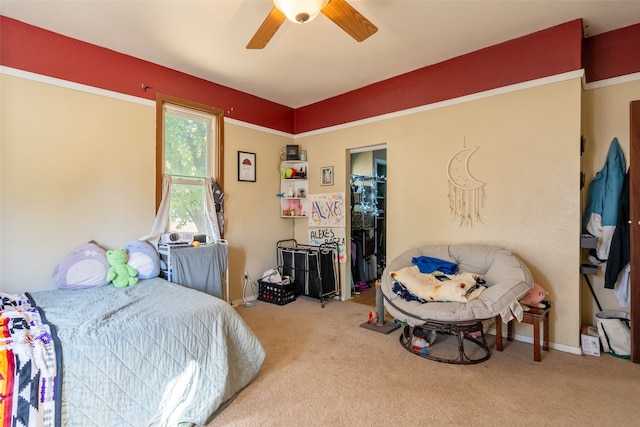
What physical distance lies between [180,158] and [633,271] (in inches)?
165

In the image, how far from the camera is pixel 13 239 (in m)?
2.44

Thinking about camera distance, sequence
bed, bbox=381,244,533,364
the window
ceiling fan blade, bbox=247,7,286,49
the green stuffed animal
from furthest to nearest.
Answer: the window < the green stuffed animal < bed, bbox=381,244,533,364 < ceiling fan blade, bbox=247,7,286,49

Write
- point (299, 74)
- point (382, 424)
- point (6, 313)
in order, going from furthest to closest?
point (299, 74), point (6, 313), point (382, 424)

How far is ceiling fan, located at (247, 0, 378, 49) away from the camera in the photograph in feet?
5.46

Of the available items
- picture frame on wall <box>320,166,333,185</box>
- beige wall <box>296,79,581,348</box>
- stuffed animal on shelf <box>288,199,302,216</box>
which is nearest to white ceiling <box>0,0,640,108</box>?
beige wall <box>296,79,581,348</box>

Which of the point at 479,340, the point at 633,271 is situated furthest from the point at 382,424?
the point at 633,271

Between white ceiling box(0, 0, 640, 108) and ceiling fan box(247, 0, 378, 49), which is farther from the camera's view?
white ceiling box(0, 0, 640, 108)

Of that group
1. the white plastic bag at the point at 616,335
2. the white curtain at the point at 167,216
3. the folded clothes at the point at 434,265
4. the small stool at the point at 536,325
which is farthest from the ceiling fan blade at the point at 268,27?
the white plastic bag at the point at 616,335

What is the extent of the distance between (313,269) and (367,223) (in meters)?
1.56

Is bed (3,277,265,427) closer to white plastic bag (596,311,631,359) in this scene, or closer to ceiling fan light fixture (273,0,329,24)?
ceiling fan light fixture (273,0,329,24)

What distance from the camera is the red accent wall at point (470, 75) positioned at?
254 cm

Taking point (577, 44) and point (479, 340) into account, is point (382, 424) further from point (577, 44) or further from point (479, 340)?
point (577, 44)

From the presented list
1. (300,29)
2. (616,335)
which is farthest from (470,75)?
(616,335)

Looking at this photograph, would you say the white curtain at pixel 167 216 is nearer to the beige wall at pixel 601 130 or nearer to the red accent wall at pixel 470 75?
the red accent wall at pixel 470 75
